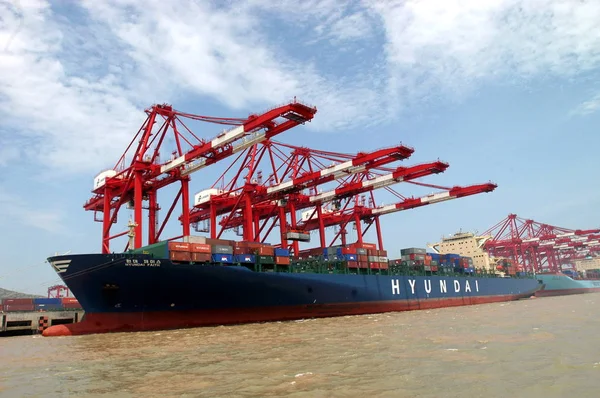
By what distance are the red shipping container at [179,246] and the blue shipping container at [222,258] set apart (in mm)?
1839

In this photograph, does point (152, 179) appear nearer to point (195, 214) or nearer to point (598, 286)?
point (195, 214)

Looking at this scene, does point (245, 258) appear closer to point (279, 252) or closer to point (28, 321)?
point (279, 252)

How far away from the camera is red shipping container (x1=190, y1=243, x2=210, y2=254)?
24.0 meters

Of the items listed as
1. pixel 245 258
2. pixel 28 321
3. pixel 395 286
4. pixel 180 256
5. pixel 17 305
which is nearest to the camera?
pixel 180 256

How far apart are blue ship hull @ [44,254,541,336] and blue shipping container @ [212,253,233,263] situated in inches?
52.6

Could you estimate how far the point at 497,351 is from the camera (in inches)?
402

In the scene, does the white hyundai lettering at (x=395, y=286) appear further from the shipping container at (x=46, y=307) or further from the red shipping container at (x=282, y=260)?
the shipping container at (x=46, y=307)

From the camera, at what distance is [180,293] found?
72.5 feet

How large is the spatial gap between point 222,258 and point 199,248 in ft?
5.13

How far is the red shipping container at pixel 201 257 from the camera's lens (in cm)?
2378

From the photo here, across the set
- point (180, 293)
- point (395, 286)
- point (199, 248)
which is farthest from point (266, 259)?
point (395, 286)

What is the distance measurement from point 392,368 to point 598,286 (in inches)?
3399

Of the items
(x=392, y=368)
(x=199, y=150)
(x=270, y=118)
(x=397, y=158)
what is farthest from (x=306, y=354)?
(x=397, y=158)

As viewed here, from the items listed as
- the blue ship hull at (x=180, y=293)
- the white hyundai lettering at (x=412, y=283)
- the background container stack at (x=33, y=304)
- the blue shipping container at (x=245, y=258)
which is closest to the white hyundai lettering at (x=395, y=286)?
the white hyundai lettering at (x=412, y=283)
